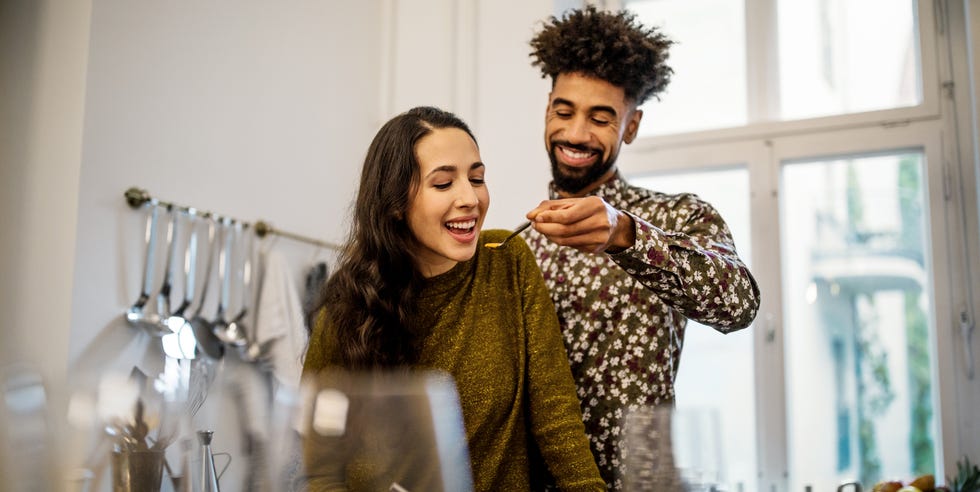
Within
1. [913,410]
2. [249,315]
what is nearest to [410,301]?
[249,315]

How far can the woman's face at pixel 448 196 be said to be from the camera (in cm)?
113

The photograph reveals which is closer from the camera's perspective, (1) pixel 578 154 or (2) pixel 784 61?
(1) pixel 578 154

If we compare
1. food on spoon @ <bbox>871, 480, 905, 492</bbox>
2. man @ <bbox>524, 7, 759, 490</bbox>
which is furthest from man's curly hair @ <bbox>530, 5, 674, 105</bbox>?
food on spoon @ <bbox>871, 480, 905, 492</bbox>

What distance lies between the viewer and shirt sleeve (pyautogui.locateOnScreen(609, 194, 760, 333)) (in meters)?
1.13

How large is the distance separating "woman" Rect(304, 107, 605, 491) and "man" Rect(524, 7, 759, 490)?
0.11m

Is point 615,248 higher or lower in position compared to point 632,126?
lower

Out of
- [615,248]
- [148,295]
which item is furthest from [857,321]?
[148,295]

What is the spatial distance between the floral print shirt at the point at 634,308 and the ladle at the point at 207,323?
0.86 m

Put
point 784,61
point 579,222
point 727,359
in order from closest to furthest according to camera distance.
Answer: point 579,222 < point 727,359 < point 784,61

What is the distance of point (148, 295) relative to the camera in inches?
73.5

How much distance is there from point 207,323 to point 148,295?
196 millimetres

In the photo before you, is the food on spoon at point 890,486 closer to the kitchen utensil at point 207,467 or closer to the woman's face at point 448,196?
the woman's face at point 448,196

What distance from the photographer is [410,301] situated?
A: 3.90 ft

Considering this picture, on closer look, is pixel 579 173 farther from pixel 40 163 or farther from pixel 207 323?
pixel 40 163
